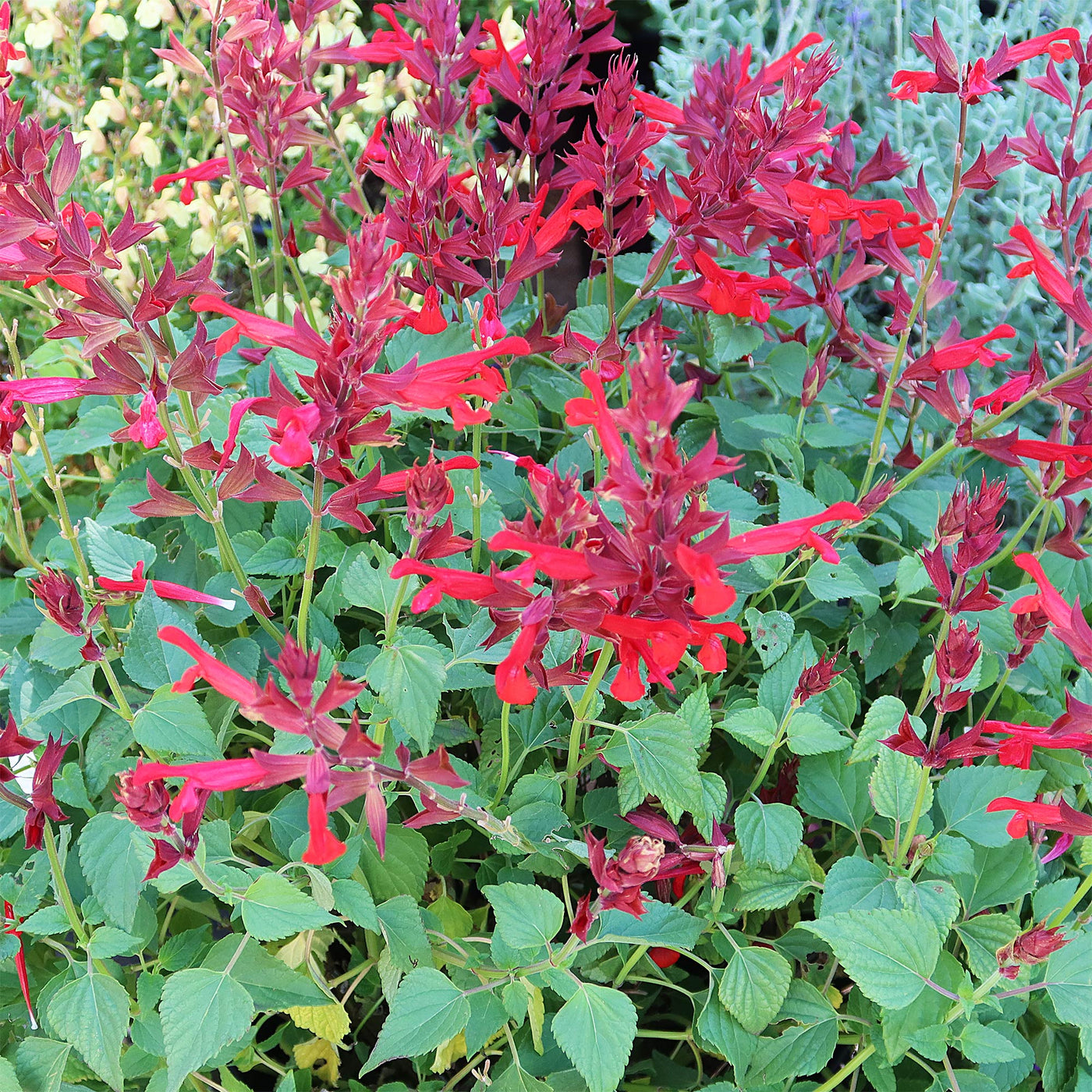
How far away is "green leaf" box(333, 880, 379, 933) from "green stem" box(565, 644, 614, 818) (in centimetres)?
17

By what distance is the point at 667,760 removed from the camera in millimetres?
692

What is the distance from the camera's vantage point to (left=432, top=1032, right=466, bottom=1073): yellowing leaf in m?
0.77

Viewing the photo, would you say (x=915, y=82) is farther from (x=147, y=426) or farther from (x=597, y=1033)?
(x=597, y=1033)

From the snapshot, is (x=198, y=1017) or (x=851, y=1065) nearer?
(x=198, y=1017)

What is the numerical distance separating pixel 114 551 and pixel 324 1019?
0.40 metres

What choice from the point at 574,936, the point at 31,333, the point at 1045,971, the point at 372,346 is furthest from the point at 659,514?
the point at 31,333

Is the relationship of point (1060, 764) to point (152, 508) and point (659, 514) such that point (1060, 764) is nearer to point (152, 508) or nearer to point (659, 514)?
point (659, 514)

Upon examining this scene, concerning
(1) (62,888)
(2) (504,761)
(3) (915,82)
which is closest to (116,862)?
(1) (62,888)

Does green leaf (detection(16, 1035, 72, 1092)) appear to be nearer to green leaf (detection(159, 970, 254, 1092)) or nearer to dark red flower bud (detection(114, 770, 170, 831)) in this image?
green leaf (detection(159, 970, 254, 1092))

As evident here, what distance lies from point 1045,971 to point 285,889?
0.55 meters

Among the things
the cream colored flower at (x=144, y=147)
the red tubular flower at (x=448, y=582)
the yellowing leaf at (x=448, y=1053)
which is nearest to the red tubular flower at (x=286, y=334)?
the red tubular flower at (x=448, y=582)

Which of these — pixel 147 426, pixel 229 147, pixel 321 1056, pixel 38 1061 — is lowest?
pixel 321 1056

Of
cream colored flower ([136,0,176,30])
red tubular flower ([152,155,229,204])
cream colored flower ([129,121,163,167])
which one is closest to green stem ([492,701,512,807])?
red tubular flower ([152,155,229,204])

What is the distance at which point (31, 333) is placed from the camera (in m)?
1.86
